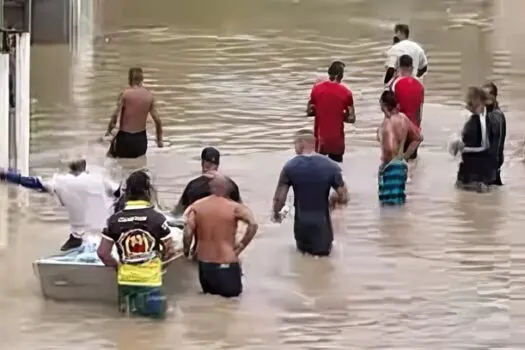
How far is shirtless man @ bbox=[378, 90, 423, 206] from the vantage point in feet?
50.8

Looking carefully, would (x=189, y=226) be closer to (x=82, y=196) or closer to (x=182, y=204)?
(x=182, y=204)

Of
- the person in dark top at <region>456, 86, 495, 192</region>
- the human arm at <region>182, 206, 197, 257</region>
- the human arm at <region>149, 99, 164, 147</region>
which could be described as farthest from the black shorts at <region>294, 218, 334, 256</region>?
the human arm at <region>149, 99, 164, 147</region>

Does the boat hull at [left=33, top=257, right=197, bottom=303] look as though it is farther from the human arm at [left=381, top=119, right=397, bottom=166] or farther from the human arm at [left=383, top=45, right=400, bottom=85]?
the human arm at [left=383, top=45, right=400, bottom=85]

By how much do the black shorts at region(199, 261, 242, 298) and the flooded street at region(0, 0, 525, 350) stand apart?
0.40 ft

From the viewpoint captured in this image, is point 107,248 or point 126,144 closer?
point 107,248

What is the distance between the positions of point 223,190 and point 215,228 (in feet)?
1.15

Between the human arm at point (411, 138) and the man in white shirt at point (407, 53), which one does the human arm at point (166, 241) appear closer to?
the human arm at point (411, 138)

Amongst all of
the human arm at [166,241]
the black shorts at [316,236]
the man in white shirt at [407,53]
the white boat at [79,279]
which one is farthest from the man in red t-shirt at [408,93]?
the human arm at [166,241]

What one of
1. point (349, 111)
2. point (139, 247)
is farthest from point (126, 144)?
point (139, 247)

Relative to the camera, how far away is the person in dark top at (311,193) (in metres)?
13.0

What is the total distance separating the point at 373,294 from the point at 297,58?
15.9 metres

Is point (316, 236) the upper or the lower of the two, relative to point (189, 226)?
lower

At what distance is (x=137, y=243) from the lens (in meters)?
10.8

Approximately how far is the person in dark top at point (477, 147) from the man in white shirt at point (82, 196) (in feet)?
17.8
